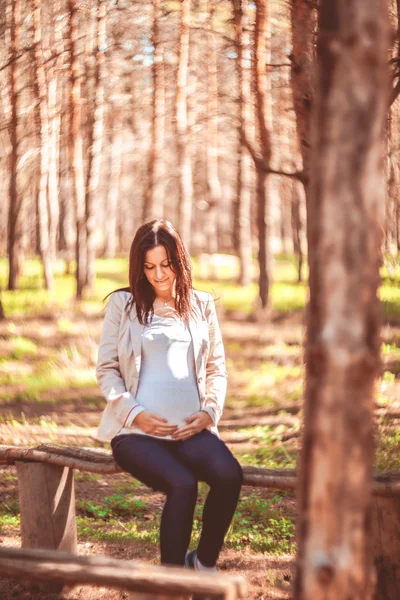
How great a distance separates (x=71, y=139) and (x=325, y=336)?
1392cm

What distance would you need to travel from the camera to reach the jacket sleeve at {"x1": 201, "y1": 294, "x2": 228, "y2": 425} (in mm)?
3477

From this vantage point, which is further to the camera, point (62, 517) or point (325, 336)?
point (62, 517)

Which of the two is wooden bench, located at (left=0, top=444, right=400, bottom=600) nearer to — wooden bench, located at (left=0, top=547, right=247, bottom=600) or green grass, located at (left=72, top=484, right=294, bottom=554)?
green grass, located at (left=72, top=484, right=294, bottom=554)

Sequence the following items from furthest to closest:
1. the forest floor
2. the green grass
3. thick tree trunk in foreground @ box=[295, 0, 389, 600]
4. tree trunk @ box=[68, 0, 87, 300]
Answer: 1. tree trunk @ box=[68, 0, 87, 300]
2. the green grass
3. the forest floor
4. thick tree trunk in foreground @ box=[295, 0, 389, 600]

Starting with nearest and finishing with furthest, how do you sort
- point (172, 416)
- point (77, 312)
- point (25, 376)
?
point (172, 416)
point (25, 376)
point (77, 312)

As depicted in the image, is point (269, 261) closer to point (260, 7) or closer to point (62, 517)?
point (260, 7)

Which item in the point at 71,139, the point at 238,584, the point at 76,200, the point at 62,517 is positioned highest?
the point at 71,139

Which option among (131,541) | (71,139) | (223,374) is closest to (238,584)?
(223,374)

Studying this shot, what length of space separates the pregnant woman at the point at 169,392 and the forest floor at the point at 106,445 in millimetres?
861

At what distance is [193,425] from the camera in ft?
11.0

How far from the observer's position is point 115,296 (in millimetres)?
3607

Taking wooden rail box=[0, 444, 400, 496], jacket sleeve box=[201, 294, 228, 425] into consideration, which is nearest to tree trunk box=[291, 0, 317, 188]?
jacket sleeve box=[201, 294, 228, 425]

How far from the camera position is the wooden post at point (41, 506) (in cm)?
366

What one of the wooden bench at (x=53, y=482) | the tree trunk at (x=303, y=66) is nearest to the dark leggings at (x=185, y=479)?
the wooden bench at (x=53, y=482)
